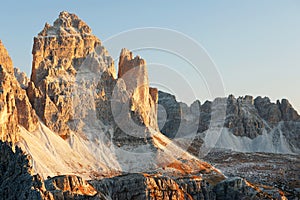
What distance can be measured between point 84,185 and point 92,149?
85.1 meters

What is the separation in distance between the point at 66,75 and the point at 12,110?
46476mm

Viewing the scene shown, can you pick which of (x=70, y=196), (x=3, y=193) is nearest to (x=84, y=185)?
(x=70, y=196)

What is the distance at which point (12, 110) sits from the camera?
438ft

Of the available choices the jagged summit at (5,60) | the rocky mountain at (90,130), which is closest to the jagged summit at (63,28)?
the rocky mountain at (90,130)

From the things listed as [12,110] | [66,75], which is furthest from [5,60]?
[12,110]

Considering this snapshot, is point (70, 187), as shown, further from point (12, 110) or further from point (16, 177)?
point (12, 110)

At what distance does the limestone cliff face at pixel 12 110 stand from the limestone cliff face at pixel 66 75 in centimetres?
1212

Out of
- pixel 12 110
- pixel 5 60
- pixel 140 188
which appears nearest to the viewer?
pixel 140 188

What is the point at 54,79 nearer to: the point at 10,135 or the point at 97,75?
the point at 97,75

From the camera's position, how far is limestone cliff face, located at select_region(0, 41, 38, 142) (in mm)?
128750

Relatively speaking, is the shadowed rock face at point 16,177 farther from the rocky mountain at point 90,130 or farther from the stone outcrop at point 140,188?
the rocky mountain at point 90,130

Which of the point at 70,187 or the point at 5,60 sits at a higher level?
the point at 5,60

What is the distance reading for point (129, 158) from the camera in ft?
537

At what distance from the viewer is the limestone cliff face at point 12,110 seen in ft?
422
